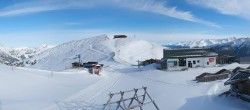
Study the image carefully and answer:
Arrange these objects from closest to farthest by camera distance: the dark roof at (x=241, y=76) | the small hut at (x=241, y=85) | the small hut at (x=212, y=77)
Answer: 1. the small hut at (x=241, y=85)
2. the dark roof at (x=241, y=76)
3. the small hut at (x=212, y=77)

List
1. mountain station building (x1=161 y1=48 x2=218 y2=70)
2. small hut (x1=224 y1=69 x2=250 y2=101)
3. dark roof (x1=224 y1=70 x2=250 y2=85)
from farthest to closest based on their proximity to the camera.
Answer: mountain station building (x1=161 y1=48 x2=218 y2=70), dark roof (x1=224 y1=70 x2=250 y2=85), small hut (x1=224 y1=69 x2=250 y2=101)

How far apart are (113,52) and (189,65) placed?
399ft

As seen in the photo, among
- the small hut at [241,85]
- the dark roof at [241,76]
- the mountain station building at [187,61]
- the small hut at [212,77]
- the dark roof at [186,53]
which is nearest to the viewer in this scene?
the small hut at [241,85]

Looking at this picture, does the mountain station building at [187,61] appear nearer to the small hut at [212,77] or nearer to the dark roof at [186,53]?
the dark roof at [186,53]

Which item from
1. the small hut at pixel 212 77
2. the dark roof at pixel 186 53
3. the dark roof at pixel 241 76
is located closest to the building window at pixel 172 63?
the dark roof at pixel 186 53

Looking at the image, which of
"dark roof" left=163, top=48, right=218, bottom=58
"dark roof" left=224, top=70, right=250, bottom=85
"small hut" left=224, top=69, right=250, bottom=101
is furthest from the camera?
"dark roof" left=163, top=48, right=218, bottom=58

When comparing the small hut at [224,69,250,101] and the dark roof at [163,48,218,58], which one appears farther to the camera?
the dark roof at [163,48,218,58]

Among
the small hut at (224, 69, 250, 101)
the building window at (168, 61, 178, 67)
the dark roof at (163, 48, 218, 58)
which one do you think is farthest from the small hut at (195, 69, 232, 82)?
the dark roof at (163, 48, 218, 58)

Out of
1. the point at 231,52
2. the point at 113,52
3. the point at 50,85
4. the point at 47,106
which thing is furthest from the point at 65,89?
the point at 113,52

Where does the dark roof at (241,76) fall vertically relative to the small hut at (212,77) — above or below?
above

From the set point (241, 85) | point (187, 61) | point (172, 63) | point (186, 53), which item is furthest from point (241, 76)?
point (186, 53)

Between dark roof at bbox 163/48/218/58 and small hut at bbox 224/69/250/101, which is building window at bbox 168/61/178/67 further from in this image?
small hut at bbox 224/69/250/101

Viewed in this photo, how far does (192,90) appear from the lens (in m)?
35.9

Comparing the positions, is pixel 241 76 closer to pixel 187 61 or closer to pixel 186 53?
pixel 187 61
